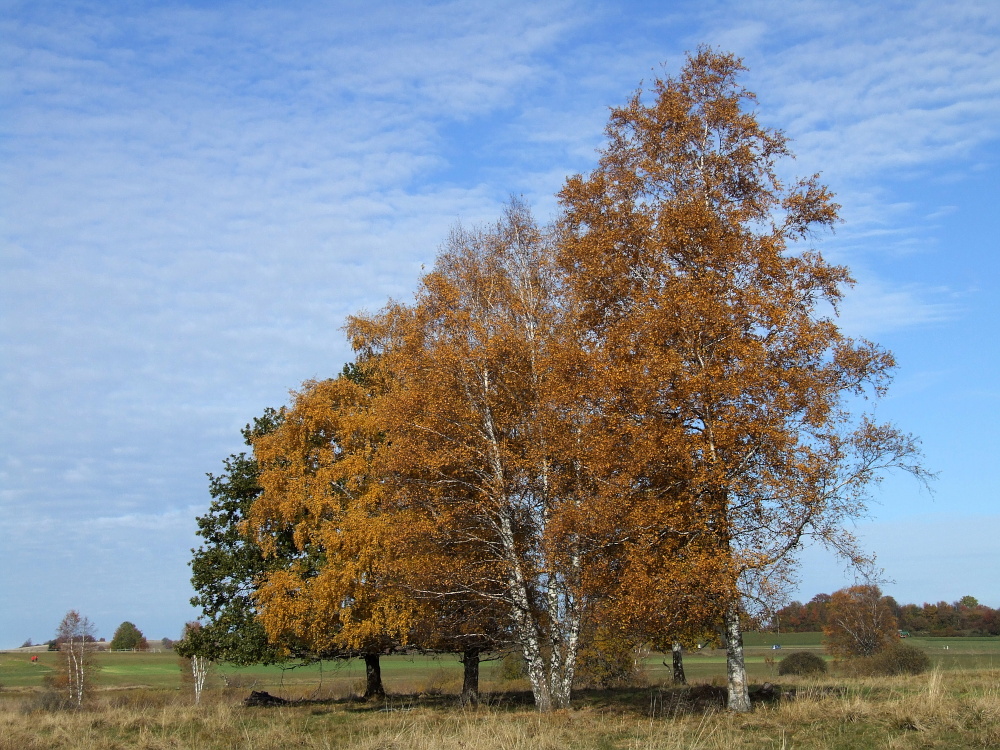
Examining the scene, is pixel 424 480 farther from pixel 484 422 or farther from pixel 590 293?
pixel 590 293

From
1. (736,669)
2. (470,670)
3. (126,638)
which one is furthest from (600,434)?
(126,638)

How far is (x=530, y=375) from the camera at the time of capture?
21.0 m

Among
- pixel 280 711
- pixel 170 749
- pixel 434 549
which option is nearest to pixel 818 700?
pixel 434 549

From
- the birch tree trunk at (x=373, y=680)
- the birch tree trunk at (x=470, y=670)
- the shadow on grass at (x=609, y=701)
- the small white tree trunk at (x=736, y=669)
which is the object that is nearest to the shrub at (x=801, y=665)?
the shadow on grass at (x=609, y=701)

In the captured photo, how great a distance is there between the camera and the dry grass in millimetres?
11695

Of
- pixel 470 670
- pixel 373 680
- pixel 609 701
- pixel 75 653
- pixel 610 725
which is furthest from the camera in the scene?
pixel 75 653

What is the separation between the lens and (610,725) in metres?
15.5

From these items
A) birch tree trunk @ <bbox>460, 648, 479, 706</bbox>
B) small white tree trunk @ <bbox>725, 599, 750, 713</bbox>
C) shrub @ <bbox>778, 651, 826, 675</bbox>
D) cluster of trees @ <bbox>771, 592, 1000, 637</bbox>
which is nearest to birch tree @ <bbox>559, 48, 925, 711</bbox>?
small white tree trunk @ <bbox>725, 599, 750, 713</bbox>

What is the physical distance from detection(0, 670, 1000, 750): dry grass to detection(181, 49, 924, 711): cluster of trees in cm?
177

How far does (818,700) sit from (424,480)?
10.2 meters

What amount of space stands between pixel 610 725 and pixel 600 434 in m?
5.61

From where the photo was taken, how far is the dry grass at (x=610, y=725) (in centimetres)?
1170

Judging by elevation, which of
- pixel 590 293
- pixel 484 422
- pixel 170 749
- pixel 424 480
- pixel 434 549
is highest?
pixel 590 293

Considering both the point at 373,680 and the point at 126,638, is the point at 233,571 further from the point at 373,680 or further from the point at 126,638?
the point at 126,638
